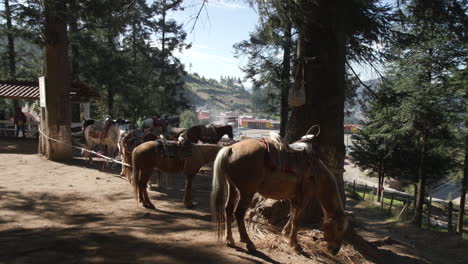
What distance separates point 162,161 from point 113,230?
2.10m

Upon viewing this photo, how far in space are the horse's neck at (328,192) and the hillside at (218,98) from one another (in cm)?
13346

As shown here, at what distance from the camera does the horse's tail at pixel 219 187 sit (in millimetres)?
4234

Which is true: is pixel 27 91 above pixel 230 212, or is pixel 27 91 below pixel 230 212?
above

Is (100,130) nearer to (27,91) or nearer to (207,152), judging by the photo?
(207,152)

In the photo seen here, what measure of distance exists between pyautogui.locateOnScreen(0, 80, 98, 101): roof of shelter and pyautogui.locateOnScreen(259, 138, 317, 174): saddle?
1505cm

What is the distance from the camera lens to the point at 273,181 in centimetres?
428

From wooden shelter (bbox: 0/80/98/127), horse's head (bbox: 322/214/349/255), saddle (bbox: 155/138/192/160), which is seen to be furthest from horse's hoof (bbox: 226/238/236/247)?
wooden shelter (bbox: 0/80/98/127)

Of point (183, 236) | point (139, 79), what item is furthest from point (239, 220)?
point (139, 79)

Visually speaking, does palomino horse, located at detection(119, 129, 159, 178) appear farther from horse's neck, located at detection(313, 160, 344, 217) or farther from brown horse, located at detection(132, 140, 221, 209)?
horse's neck, located at detection(313, 160, 344, 217)

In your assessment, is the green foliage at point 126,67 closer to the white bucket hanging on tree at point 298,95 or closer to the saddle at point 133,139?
the saddle at point 133,139

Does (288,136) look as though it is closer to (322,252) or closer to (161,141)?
(322,252)

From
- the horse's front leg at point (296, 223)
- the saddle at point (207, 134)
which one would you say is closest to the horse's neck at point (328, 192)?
the horse's front leg at point (296, 223)

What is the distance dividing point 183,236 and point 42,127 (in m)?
10.5

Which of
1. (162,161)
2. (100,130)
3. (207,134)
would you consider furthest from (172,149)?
(100,130)
